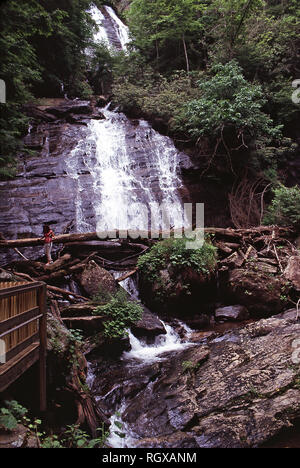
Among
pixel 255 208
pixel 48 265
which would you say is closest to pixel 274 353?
pixel 48 265

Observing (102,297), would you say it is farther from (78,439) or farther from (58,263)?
(78,439)

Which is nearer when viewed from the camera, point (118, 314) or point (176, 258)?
point (118, 314)

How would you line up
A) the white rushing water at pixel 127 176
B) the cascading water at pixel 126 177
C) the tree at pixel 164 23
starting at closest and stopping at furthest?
the cascading water at pixel 126 177, the white rushing water at pixel 127 176, the tree at pixel 164 23

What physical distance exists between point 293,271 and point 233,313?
7.83ft

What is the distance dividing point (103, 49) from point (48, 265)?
64.2 ft

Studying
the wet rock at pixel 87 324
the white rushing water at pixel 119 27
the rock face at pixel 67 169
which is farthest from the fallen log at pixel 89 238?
the white rushing water at pixel 119 27

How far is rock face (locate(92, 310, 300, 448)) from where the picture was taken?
4102 millimetres

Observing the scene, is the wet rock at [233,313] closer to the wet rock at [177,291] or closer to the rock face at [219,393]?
the wet rock at [177,291]

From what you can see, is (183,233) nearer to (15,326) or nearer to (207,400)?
(207,400)

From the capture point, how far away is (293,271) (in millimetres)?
9000

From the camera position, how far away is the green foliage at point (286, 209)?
453 inches

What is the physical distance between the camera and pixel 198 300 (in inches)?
356

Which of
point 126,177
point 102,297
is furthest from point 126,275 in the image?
point 126,177

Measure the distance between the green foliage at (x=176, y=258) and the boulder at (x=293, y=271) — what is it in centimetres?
227
